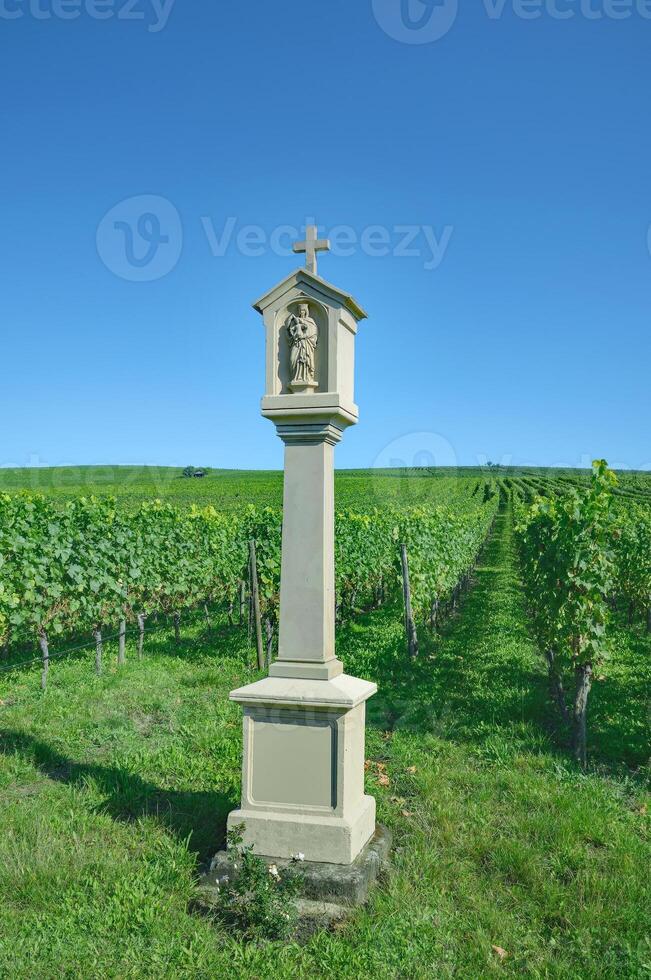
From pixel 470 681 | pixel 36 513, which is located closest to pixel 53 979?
pixel 470 681

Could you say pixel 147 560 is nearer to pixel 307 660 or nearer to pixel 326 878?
pixel 307 660

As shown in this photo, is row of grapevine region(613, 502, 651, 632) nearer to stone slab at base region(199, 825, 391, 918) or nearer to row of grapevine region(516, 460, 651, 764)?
row of grapevine region(516, 460, 651, 764)

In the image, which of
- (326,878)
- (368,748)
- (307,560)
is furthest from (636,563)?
(326,878)

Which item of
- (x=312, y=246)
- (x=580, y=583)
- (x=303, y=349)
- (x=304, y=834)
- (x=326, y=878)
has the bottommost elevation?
(x=326, y=878)

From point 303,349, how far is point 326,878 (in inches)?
125

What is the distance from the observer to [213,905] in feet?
13.3

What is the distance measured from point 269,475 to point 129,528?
72.0 metres

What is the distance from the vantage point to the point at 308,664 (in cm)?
457

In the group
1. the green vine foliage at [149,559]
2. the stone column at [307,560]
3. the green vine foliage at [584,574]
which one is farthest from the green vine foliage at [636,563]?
the stone column at [307,560]

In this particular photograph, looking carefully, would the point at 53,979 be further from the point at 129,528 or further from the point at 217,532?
the point at 217,532

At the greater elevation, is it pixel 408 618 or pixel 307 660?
pixel 307 660

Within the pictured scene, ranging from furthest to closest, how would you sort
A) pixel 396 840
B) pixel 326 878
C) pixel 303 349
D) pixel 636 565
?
pixel 636 565 → pixel 396 840 → pixel 303 349 → pixel 326 878

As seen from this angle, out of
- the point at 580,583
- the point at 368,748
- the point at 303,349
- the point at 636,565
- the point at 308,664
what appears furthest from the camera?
the point at 636,565

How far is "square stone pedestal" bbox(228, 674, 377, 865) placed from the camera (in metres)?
4.35
